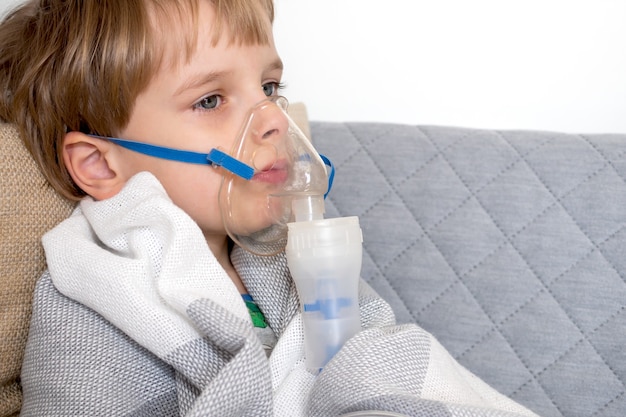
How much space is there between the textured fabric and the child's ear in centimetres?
6

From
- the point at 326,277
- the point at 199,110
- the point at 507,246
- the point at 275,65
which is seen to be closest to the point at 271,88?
the point at 275,65

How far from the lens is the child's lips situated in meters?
1.13

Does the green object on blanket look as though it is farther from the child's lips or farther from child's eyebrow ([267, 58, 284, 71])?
child's eyebrow ([267, 58, 284, 71])

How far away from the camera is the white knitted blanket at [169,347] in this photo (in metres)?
0.95

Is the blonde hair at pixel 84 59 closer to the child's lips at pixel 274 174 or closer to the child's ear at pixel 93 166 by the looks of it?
the child's ear at pixel 93 166

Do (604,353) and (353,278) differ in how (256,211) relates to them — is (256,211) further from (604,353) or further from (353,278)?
(604,353)

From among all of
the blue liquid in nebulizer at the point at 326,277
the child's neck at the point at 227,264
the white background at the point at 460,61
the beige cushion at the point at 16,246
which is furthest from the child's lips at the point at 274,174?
the white background at the point at 460,61

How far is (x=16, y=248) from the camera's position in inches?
44.1

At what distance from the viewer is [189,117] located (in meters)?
1.14

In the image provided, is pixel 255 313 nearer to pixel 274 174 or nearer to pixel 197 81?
pixel 274 174

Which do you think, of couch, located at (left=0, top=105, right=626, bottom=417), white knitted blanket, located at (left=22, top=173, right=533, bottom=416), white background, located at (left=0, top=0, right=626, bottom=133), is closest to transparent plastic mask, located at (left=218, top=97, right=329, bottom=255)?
white knitted blanket, located at (left=22, top=173, right=533, bottom=416)

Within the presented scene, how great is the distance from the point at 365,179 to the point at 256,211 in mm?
400

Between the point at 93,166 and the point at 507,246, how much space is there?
0.76 metres

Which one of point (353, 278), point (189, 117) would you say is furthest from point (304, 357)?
point (189, 117)
